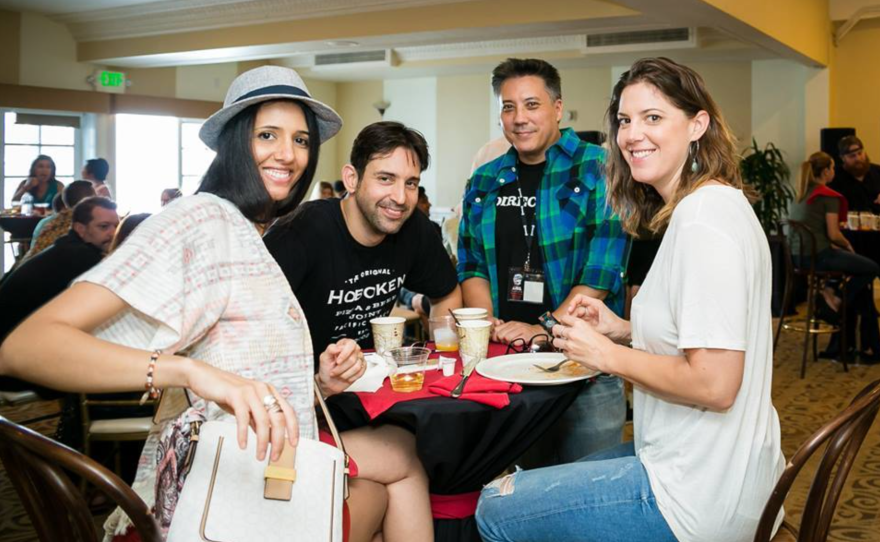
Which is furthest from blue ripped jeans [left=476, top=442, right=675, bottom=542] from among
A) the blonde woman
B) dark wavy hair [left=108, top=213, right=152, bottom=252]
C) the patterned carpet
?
dark wavy hair [left=108, top=213, right=152, bottom=252]

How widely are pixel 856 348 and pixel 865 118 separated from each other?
4.34m

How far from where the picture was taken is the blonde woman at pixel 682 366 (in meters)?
1.44

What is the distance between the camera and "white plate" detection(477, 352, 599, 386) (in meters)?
1.89

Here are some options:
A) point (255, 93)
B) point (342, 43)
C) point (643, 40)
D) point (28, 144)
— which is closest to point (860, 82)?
point (643, 40)

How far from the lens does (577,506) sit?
158 centimetres

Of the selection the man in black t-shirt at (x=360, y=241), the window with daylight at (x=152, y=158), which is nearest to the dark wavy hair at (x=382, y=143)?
the man in black t-shirt at (x=360, y=241)

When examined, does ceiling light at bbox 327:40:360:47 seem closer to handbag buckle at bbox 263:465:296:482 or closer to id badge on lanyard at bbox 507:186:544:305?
id badge on lanyard at bbox 507:186:544:305

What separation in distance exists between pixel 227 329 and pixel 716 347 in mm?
916

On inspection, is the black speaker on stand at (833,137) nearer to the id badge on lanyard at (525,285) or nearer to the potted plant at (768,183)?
the potted plant at (768,183)

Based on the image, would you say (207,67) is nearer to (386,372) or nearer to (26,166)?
(26,166)

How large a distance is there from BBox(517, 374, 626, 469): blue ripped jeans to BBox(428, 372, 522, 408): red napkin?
56cm

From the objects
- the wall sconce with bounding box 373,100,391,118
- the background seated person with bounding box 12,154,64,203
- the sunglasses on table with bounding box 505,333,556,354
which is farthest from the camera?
the wall sconce with bounding box 373,100,391,118

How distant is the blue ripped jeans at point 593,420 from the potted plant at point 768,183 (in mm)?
7101

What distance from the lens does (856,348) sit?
6480 millimetres
